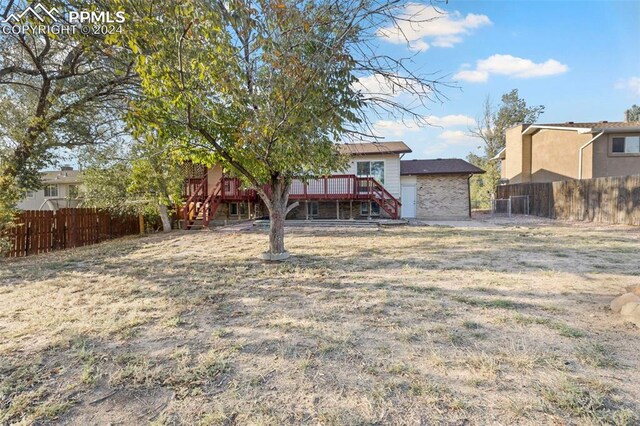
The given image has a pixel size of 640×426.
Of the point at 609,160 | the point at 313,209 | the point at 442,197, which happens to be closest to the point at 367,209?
the point at 313,209

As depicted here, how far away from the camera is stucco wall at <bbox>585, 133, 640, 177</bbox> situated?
700 inches

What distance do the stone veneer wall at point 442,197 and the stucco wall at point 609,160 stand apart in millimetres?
8258

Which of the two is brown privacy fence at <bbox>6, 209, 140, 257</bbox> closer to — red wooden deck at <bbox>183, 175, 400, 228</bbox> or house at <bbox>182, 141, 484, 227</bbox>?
house at <bbox>182, 141, 484, 227</bbox>

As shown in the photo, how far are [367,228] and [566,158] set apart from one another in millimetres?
15930

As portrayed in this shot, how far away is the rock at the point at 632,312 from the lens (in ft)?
9.98

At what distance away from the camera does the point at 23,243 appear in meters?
9.05

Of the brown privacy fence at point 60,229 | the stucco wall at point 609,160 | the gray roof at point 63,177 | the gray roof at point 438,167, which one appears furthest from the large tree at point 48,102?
the stucco wall at point 609,160

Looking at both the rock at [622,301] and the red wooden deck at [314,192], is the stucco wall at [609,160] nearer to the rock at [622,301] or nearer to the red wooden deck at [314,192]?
the red wooden deck at [314,192]

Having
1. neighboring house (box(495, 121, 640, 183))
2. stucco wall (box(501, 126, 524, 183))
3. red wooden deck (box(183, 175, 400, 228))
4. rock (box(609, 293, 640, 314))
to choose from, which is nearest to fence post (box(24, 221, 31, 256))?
red wooden deck (box(183, 175, 400, 228))

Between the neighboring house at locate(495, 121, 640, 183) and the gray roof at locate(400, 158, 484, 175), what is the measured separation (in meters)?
7.30

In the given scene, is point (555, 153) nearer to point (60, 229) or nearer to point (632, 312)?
point (632, 312)

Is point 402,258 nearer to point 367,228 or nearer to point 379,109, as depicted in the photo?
point 379,109

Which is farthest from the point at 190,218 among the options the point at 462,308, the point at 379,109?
the point at 462,308

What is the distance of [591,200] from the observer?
13.3 m
